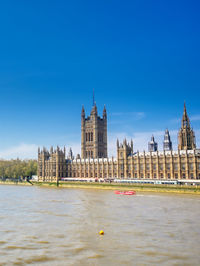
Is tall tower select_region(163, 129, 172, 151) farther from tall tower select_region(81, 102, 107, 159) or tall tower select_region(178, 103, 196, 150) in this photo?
tall tower select_region(81, 102, 107, 159)

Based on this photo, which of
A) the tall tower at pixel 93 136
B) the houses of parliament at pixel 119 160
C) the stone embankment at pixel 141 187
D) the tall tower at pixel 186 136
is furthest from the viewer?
the tall tower at pixel 93 136

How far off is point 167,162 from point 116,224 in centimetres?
6579

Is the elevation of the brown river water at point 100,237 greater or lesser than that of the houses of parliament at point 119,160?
lesser

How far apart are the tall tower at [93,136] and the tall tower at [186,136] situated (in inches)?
1821

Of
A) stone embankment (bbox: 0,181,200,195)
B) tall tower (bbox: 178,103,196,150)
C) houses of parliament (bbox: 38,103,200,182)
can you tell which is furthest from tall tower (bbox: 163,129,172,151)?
stone embankment (bbox: 0,181,200,195)

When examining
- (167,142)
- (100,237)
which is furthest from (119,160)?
(100,237)

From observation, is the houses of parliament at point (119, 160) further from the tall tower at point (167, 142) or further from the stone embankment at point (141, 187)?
the stone embankment at point (141, 187)

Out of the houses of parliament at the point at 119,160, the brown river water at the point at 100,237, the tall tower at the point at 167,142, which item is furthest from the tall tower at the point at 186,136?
the brown river water at the point at 100,237

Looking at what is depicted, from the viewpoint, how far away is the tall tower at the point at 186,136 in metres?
107

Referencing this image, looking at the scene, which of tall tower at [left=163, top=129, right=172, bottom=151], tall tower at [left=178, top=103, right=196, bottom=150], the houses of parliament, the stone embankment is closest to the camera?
the stone embankment

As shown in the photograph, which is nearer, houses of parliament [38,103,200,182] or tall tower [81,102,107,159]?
houses of parliament [38,103,200,182]

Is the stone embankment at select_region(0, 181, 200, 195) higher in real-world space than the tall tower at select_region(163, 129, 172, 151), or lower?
lower

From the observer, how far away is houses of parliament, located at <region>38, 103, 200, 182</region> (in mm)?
93125

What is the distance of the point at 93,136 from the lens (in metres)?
145
